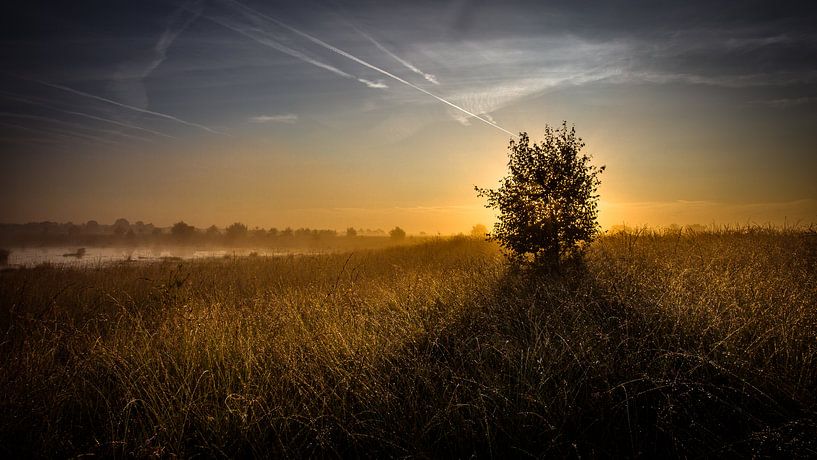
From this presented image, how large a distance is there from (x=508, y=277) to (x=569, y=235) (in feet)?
5.13

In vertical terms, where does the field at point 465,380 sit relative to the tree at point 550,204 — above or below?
below

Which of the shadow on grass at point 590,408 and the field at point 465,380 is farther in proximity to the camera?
the field at point 465,380

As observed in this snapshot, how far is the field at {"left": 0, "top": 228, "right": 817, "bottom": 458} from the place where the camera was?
324cm

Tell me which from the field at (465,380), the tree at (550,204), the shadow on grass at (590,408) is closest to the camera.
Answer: the shadow on grass at (590,408)

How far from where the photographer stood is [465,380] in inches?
151

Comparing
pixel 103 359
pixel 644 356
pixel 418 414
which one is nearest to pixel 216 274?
pixel 103 359

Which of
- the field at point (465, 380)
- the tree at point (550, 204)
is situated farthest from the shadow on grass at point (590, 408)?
the tree at point (550, 204)

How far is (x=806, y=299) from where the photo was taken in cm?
540

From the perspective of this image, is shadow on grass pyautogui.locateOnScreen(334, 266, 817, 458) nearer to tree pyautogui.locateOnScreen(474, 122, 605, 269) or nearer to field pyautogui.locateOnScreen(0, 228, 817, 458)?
field pyautogui.locateOnScreen(0, 228, 817, 458)

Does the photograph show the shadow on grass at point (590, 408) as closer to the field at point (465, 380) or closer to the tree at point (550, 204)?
the field at point (465, 380)

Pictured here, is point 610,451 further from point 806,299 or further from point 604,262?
point 604,262

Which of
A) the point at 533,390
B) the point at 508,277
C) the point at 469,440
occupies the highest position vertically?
the point at 508,277

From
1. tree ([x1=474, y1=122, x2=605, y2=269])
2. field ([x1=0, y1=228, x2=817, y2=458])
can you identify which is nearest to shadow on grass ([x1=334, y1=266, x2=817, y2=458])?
field ([x1=0, y1=228, x2=817, y2=458])

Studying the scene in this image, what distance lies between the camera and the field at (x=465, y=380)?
3236 mm
